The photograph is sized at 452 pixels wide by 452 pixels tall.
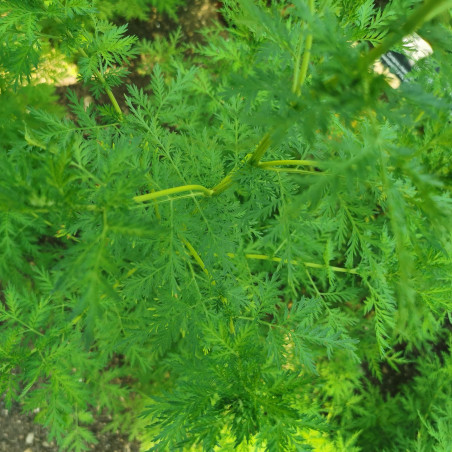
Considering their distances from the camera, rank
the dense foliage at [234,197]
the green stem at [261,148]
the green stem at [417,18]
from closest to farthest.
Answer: the green stem at [417,18] < the dense foliage at [234,197] < the green stem at [261,148]

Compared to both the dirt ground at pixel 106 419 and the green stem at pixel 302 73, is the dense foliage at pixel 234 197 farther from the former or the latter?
the dirt ground at pixel 106 419

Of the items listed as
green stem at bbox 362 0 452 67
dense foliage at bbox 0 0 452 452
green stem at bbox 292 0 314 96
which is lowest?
dense foliage at bbox 0 0 452 452

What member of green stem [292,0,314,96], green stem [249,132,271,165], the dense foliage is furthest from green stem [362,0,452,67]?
green stem [249,132,271,165]

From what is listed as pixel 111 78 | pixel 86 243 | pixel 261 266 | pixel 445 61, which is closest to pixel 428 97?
pixel 445 61

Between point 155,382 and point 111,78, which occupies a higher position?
point 111,78

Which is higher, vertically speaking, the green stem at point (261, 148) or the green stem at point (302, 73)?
the green stem at point (302, 73)

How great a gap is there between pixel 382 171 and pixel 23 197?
74 centimetres

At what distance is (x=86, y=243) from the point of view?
2.81ft

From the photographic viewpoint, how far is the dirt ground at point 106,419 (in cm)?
252

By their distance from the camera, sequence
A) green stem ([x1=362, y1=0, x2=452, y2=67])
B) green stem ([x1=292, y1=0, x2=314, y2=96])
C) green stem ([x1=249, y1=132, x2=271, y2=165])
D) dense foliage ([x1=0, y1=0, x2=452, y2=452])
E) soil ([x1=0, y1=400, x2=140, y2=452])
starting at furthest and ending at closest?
soil ([x1=0, y1=400, x2=140, y2=452]) → green stem ([x1=249, y1=132, x2=271, y2=165]) → green stem ([x1=292, y1=0, x2=314, y2=96]) → dense foliage ([x1=0, y1=0, x2=452, y2=452]) → green stem ([x1=362, y1=0, x2=452, y2=67])

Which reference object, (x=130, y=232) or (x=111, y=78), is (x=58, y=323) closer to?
(x=111, y=78)

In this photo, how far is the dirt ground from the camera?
2.52 m

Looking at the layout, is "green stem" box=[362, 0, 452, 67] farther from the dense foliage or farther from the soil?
the soil

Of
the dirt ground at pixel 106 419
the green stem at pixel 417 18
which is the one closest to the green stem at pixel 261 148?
the green stem at pixel 417 18
